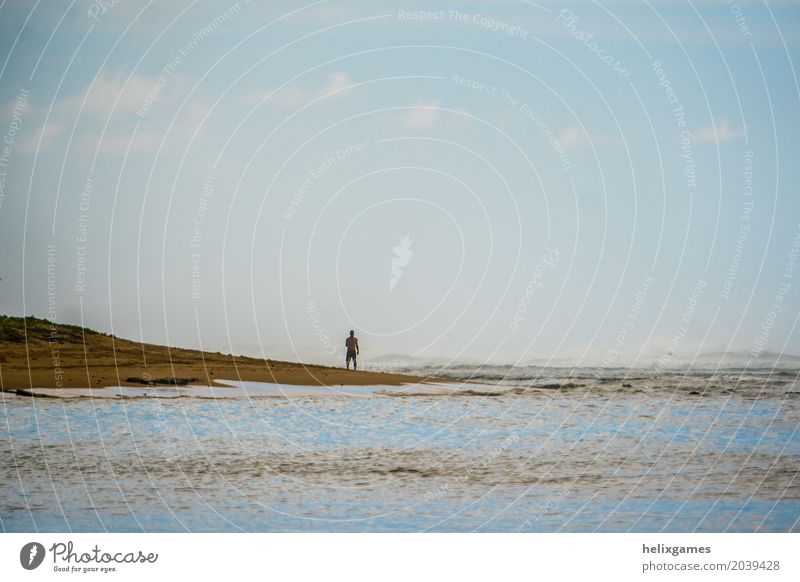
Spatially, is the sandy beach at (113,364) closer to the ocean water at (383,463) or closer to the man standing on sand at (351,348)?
the man standing on sand at (351,348)

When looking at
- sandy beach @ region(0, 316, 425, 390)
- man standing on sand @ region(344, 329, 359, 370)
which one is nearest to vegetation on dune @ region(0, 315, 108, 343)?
sandy beach @ region(0, 316, 425, 390)

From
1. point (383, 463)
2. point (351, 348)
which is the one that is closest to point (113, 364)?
point (351, 348)

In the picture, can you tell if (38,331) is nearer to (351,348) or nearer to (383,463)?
(351,348)

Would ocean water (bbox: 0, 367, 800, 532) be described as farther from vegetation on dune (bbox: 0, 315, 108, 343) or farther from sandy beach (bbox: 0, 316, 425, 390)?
vegetation on dune (bbox: 0, 315, 108, 343)

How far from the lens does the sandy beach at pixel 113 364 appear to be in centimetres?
2348

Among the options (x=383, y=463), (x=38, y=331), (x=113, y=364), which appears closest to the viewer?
(x=383, y=463)

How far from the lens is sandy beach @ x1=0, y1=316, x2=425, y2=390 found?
23484mm

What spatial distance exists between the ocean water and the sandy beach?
4.11 feet

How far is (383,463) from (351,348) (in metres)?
8.92

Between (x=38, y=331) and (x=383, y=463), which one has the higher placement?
(x=38, y=331)

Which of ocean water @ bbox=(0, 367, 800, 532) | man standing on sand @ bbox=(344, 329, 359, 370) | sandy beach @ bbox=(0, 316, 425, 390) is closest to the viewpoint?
ocean water @ bbox=(0, 367, 800, 532)

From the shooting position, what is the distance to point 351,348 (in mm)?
26469

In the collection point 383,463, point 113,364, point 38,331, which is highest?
point 38,331
